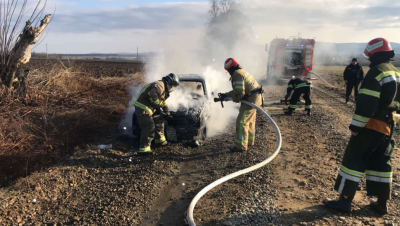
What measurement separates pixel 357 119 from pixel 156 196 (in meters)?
2.77

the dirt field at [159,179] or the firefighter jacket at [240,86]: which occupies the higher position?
the firefighter jacket at [240,86]

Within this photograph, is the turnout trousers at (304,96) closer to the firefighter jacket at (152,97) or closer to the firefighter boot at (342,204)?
the firefighter jacket at (152,97)

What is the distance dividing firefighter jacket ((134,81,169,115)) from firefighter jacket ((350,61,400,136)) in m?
3.36

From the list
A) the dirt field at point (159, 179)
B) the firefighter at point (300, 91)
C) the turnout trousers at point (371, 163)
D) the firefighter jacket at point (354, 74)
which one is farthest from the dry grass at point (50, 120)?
the firefighter jacket at point (354, 74)

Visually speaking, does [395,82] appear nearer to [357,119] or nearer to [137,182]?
[357,119]

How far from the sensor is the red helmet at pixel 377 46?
3229 mm

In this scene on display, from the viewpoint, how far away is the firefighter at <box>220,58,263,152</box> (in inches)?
213

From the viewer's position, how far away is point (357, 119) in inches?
123

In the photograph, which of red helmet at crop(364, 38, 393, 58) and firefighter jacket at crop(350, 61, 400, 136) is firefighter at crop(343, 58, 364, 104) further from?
firefighter jacket at crop(350, 61, 400, 136)

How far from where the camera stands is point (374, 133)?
10.3ft

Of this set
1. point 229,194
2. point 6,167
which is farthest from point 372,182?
point 6,167

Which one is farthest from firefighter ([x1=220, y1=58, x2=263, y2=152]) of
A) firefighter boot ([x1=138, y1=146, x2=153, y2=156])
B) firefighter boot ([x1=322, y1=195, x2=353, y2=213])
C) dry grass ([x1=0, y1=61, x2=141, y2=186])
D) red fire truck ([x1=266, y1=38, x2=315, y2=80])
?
red fire truck ([x1=266, y1=38, x2=315, y2=80])

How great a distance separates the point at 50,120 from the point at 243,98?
4642mm

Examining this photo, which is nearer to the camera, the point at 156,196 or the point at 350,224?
the point at 350,224
